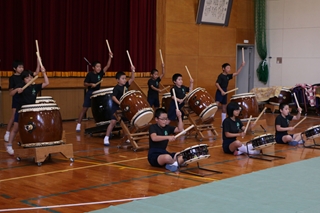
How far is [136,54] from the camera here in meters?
11.9

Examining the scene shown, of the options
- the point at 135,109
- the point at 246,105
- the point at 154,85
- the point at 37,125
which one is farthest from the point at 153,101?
the point at 37,125

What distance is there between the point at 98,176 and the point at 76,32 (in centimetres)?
589

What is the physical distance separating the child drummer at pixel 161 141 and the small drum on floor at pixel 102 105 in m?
2.58

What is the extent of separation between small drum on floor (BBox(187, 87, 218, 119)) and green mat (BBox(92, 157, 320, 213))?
275 centimetres

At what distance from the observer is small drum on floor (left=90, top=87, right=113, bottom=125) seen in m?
8.34

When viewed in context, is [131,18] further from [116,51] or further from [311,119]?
[311,119]

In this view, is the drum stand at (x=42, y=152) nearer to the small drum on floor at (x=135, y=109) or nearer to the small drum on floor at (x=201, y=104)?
the small drum on floor at (x=135, y=109)

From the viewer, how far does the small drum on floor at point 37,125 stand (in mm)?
6101

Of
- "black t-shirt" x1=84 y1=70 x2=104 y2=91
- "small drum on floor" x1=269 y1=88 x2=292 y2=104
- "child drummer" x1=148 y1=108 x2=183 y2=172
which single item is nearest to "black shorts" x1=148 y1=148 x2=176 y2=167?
"child drummer" x1=148 y1=108 x2=183 y2=172

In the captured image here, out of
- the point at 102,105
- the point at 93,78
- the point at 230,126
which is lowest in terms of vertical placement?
the point at 230,126

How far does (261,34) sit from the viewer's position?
574 inches

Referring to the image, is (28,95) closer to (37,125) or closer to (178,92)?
(37,125)

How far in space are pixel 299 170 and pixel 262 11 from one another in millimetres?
9455

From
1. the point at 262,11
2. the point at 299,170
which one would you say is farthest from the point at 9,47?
the point at 262,11
